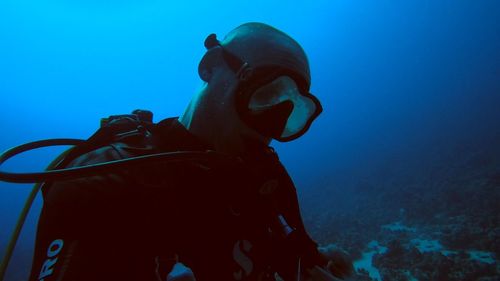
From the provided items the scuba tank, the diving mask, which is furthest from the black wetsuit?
the diving mask

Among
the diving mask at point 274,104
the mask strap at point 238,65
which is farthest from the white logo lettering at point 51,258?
the mask strap at point 238,65

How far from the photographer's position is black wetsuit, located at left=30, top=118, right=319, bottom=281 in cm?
123

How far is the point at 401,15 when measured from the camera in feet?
318

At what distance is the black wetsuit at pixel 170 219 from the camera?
1.23m

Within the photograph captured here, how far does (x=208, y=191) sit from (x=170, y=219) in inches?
14.3

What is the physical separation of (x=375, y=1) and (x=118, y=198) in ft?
361

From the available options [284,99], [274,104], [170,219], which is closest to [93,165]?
[170,219]

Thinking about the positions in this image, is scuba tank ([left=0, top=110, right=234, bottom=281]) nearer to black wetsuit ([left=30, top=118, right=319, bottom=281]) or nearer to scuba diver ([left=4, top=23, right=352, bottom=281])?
scuba diver ([left=4, top=23, right=352, bottom=281])

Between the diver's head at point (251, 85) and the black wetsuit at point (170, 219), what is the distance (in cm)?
22

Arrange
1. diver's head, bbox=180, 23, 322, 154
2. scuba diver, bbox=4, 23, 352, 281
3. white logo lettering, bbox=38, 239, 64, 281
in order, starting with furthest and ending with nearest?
diver's head, bbox=180, 23, 322, 154 < scuba diver, bbox=4, 23, 352, 281 < white logo lettering, bbox=38, 239, 64, 281

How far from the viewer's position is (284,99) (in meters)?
2.32

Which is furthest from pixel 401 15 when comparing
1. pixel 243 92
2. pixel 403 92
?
pixel 243 92

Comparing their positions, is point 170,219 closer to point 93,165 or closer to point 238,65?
point 93,165

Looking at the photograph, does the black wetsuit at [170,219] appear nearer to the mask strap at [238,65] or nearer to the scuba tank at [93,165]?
the scuba tank at [93,165]
